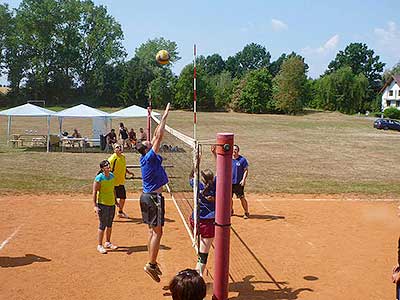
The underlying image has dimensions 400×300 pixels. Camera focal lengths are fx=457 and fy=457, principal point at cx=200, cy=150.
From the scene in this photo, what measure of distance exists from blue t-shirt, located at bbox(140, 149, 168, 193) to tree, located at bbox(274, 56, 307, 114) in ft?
211

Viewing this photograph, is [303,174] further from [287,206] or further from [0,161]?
[0,161]

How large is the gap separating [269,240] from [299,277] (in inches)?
81.4

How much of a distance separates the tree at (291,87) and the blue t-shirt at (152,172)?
64208mm

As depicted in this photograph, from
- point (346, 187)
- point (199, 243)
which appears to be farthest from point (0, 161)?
point (199, 243)

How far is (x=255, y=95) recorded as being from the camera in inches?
2798

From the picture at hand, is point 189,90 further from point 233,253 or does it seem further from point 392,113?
point 233,253

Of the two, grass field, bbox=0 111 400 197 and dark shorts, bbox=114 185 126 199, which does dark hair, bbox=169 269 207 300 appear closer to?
dark shorts, bbox=114 185 126 199

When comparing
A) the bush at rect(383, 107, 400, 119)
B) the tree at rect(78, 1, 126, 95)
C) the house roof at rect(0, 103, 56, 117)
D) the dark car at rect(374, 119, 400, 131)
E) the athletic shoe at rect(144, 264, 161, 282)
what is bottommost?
the athletic shoe at rect(144, 264, 161, 282)

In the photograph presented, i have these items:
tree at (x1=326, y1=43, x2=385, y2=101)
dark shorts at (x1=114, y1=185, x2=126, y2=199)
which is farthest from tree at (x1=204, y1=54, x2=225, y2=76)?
dark shorts at (x1=114, y1=185, x2=126, y2=199)

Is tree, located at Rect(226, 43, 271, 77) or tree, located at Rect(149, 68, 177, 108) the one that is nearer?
tree, located at Rect(149, 68, 177, 108)

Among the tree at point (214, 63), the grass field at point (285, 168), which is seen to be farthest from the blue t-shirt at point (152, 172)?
the tree at point (214, 63)

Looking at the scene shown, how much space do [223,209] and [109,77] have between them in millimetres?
73978

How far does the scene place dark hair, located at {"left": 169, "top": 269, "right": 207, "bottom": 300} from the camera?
3062 mm

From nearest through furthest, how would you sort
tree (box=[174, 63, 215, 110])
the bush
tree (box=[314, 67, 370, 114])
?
the bush < tree (box=[174, 63, 215, 110]) < tree (box=[314, 67, 370, 114])
